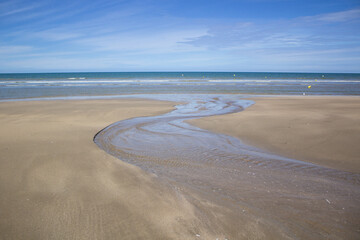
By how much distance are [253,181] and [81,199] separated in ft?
9.58

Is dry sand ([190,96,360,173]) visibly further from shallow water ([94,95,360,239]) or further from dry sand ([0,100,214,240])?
dry sand ([0,100,214,240])

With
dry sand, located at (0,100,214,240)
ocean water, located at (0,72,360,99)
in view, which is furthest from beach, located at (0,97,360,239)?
ocean water, located at (0,72,360,99)

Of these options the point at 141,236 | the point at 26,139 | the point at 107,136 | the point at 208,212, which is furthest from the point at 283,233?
the point at 26,139

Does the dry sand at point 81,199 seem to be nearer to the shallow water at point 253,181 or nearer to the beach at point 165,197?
the beach at point 165,197

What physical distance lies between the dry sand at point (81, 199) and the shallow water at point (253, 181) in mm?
514

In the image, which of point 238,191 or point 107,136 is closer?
point 238,191

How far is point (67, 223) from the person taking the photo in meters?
2.79

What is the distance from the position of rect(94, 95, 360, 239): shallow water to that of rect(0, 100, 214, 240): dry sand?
1.69 feet

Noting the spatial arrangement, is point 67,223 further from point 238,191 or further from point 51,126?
point 51,126

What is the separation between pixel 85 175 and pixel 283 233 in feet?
10.9

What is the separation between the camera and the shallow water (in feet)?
9.72

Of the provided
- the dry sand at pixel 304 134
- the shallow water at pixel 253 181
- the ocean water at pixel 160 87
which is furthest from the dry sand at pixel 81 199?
the ocean water at pixel 160 87

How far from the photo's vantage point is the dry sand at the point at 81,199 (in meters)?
2.69

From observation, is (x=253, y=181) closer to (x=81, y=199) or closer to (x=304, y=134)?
(x=81, y=199)
